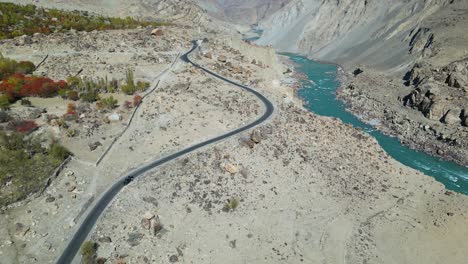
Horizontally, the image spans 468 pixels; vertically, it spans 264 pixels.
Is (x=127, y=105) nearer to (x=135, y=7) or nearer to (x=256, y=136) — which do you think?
(x=256, y=136)

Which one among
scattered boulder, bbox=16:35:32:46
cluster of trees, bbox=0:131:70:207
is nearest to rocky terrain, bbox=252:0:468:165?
cluster of trees, bbox=0:131:70:207

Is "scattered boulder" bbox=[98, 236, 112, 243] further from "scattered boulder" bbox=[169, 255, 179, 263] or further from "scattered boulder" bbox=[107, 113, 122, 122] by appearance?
"scattered boulder" bbox=[107, 113, 122, 122]

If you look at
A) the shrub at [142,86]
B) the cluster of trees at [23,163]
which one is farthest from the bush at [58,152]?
the shrub at [142,86]

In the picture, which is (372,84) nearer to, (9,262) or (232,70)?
(232,70)

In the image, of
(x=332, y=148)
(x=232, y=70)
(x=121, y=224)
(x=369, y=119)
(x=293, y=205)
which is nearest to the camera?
(x=121, y=224)

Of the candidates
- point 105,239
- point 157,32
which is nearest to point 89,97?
point 105,239

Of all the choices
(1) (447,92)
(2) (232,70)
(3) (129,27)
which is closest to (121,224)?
(2) (232,70)

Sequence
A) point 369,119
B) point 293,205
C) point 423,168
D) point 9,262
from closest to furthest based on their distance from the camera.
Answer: point 9,262, point 293,205, point 423,168, point 369,119
